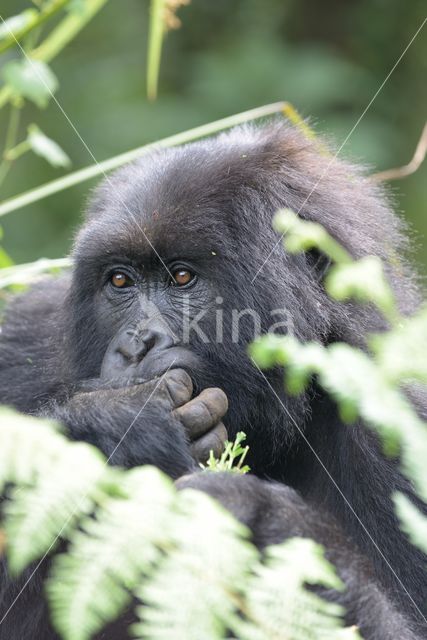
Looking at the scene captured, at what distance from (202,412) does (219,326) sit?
1.40 ft

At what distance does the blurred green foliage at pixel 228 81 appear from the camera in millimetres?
7840

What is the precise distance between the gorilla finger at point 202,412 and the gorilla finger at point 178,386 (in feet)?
0.09

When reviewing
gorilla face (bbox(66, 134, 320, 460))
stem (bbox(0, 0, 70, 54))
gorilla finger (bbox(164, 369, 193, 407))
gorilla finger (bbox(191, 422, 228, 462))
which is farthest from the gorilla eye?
stem (bbox(0, 0, 70, 54))

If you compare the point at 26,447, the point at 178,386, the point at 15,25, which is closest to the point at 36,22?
the point at 15,25

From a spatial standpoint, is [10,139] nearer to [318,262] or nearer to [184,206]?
[184,206]

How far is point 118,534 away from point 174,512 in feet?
0.36

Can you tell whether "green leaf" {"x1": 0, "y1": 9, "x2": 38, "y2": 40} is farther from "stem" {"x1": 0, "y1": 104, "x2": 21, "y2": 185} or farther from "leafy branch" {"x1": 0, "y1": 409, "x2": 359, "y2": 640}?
"leafy branch" {"x1": 0, "y1": 409, "x2": 359, "y2": 640}

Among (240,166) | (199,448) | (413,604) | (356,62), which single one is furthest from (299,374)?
(356,62)

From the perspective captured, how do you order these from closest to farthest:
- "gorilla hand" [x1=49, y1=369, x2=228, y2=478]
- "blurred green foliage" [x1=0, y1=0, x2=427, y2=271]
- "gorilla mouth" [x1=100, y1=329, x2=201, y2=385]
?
"gorilla hand" [x1=49, y1=369, x2=228, y2=478] < "gorilla mouth" [x1=100, y1=329, x2=201, y2=385] < "blurred green foliage" [x1=0, y1=0, x2=427, y2=271]

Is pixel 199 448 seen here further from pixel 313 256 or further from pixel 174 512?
pixel 174 512

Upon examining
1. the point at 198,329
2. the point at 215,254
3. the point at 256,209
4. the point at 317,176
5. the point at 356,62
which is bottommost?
the point at 198,329

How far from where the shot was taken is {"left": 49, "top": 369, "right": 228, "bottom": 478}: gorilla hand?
268 cm

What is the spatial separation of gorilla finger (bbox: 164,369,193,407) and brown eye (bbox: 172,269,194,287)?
0.44m

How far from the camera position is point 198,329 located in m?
3.11
